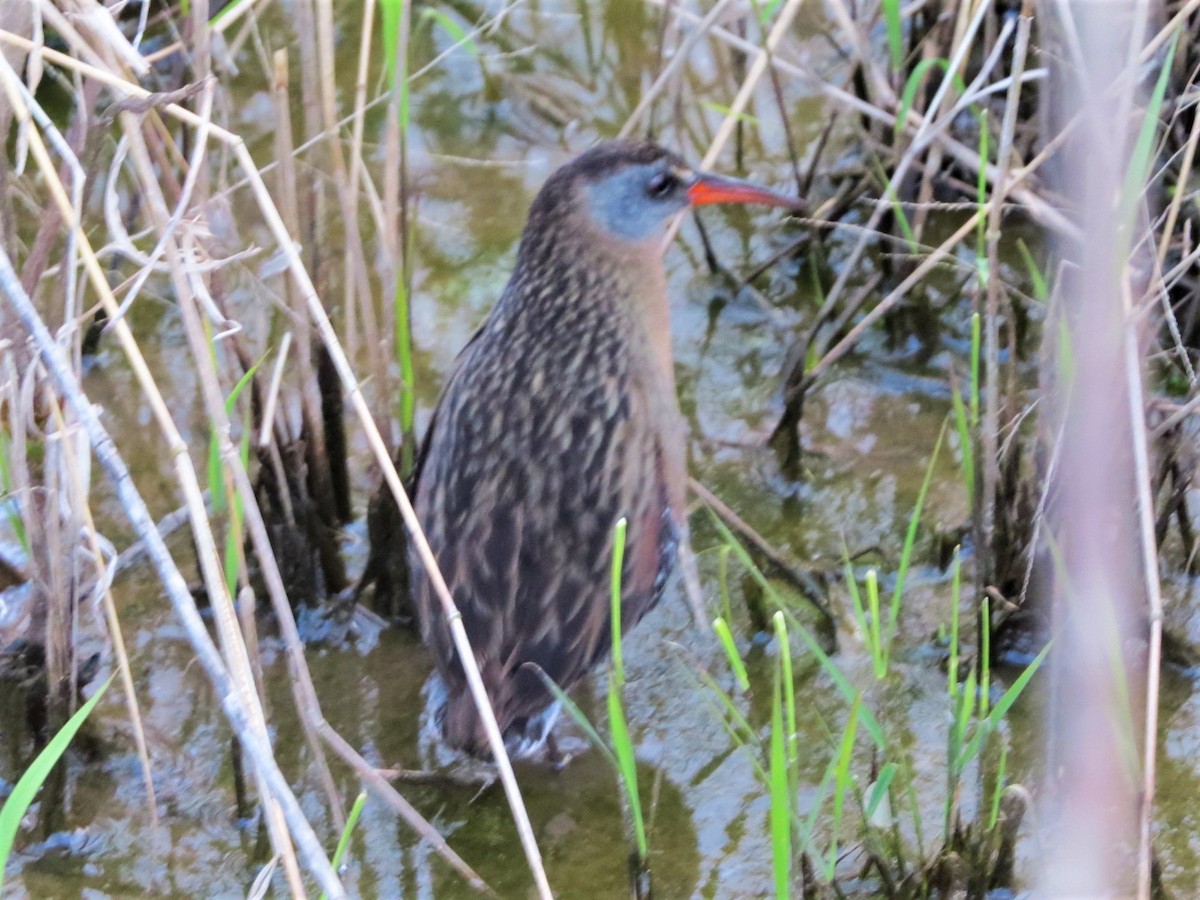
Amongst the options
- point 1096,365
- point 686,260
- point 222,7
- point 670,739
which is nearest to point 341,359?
point 670,739

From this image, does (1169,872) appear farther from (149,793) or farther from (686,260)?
(686,260)

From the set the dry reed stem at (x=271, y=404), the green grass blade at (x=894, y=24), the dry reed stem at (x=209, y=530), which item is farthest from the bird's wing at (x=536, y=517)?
the green grass blade at (x=894, y=24)

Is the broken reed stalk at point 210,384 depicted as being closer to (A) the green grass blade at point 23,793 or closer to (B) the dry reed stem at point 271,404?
(A) the green grass blade at point 23,793

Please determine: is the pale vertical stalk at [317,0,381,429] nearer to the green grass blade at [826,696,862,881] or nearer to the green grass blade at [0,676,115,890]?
the green grass blade at [0,676,115,890]

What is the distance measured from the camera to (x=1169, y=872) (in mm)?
2334

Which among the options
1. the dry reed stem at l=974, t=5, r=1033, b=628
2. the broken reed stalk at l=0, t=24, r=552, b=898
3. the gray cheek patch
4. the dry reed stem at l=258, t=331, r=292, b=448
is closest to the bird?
the gray cheek patch

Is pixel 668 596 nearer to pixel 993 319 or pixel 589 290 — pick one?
pixel 589 290

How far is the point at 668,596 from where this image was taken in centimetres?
298

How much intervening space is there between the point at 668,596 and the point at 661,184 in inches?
32.9

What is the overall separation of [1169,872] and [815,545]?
98 centimetres

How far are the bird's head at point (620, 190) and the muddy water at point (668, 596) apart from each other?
0.60 meters

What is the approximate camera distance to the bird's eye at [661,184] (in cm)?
291

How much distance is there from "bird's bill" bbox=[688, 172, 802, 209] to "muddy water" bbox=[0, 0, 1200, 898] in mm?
528

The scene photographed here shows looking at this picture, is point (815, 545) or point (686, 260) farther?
point (686, 260)
